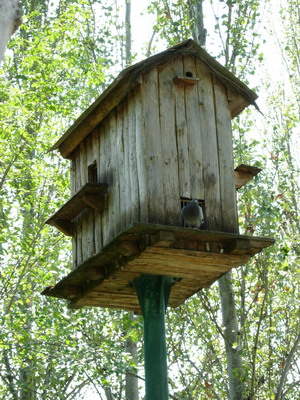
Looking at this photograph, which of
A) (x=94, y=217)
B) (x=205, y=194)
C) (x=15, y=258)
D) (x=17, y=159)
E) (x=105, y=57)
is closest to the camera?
(x=205, y=194)

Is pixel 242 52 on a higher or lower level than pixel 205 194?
higher

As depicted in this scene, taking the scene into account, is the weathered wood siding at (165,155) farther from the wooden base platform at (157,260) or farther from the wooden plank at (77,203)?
the wooden base platform at (157,260)

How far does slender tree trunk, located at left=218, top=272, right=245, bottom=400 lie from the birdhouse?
210cm

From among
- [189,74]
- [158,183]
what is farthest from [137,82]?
[158,183]

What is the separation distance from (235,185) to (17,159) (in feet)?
13.7

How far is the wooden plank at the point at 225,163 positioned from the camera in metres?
7.12

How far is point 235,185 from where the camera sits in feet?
24.7

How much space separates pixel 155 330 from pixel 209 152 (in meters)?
1.84

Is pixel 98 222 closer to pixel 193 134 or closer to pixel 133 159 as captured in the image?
pixel 133 159

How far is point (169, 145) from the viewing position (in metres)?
7.09

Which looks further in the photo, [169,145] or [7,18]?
[169,145]

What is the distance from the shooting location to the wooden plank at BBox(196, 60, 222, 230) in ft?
23.1

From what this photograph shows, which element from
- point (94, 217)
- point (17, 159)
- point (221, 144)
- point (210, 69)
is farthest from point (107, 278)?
point (17, 159)

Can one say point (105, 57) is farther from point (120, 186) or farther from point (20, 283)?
point (120, 186)
